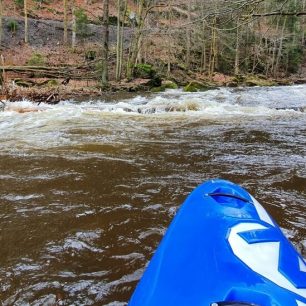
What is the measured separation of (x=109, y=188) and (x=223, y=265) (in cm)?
240

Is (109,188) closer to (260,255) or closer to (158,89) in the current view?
(260,255)

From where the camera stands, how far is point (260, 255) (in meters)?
1.33

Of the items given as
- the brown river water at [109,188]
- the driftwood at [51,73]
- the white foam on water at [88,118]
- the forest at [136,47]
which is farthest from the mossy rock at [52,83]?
the brown river water at [109,188]

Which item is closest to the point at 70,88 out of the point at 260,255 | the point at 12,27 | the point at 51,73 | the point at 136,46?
the point at 51,73

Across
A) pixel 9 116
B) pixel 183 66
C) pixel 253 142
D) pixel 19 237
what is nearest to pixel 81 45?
pixel 183 66

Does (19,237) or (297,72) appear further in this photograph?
(297,72)

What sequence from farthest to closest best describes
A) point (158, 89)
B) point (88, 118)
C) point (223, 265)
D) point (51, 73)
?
point (51, 73)
point (158, 89)
point (88, 118)
point (223, 265)

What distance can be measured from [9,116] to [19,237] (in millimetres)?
6353

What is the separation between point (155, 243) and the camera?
255cm

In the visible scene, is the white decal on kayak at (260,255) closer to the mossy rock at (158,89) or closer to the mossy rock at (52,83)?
the mossy rock at (52,83)

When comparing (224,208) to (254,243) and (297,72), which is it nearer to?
(254,243)

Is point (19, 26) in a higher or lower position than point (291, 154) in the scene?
higher

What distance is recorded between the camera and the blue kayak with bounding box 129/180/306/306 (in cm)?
115

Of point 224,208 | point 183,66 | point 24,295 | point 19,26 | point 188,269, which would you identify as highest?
point 19,26
